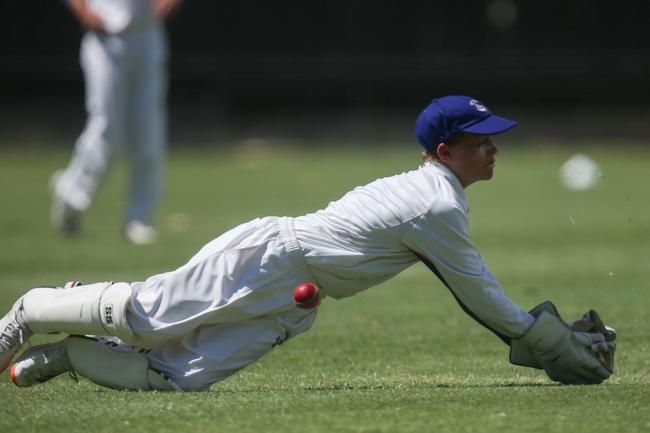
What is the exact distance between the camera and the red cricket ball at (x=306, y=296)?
16.8ft

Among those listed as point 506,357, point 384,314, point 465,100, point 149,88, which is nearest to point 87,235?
point 149,88

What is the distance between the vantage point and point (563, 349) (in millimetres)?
5223

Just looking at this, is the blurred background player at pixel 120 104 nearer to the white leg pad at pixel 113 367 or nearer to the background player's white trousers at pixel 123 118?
the background player's white trousers at pixel 123 118

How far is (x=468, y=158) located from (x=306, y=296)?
90 cm

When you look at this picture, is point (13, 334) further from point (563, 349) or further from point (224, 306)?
point (563, 349)

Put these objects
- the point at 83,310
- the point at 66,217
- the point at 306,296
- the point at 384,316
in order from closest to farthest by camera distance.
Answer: the point at 306,296 → the point at 83,310 → the point at 384,316 → the point at 66,217

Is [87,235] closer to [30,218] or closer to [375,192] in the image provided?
[30,218]

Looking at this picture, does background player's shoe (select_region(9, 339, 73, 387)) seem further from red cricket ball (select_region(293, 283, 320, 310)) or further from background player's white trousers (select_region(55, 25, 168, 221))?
background player's white trousers (select_region(55, 25, 168, 221))

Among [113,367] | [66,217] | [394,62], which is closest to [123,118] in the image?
[66,217]

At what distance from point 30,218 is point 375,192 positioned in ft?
33.3

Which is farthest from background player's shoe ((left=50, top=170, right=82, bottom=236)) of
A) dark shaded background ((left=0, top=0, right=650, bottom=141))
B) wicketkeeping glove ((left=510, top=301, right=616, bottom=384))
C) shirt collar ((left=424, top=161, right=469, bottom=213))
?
dark shaded background ((left=0, top=0, right=650, bottom=141))

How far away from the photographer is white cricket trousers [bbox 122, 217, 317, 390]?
522 centimetres

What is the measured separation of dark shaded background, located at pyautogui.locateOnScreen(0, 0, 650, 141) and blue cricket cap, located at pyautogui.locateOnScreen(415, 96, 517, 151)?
24027 mm

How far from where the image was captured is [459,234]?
518cm
